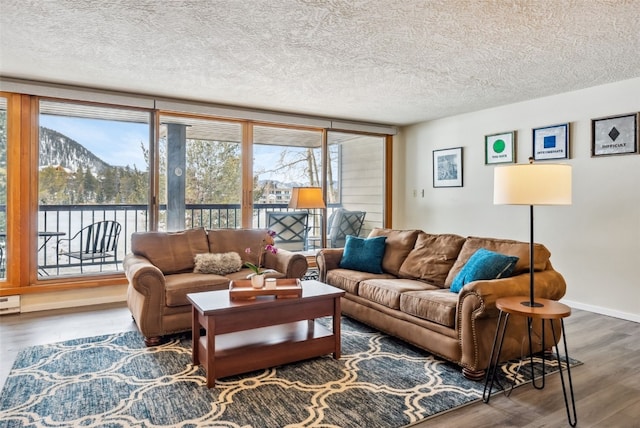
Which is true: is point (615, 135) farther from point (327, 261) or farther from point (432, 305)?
point (327, 261)

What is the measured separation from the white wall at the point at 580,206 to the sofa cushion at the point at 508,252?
1.59 metres

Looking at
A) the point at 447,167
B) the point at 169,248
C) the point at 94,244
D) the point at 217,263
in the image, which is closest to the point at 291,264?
the point at 217,263

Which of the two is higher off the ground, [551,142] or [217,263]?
[551,142]

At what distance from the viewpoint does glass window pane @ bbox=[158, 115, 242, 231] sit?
4.79 metres

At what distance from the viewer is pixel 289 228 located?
18.3 ft

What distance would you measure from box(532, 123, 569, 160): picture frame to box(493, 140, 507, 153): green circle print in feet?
1.24

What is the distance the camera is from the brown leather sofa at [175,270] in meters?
3.11

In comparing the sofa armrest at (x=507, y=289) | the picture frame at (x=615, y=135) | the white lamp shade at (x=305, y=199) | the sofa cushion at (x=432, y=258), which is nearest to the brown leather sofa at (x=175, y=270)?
the white lamp shade at (x=305, y=199)

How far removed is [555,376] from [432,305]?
0.87 metres

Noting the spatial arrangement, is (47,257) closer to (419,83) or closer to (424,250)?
(424,250)

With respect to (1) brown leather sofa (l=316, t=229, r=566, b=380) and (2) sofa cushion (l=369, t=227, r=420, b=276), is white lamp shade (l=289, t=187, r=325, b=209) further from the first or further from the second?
(2) sofa cushion (l=369, t=227, r=420, b=276)

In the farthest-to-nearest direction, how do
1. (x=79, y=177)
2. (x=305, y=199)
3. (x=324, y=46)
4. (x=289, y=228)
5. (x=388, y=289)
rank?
(x=289, y=228), (x=305, y=199), (x=79, y=177), (x=388, y=289), (x=324, y=46)

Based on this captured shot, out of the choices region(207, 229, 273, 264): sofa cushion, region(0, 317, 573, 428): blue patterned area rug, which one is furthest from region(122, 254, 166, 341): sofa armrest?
region(207, 229, 273, 264): sofa cushion

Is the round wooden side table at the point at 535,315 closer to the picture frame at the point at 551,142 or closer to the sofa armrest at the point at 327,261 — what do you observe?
the sofa armrest at the point at 327,261
